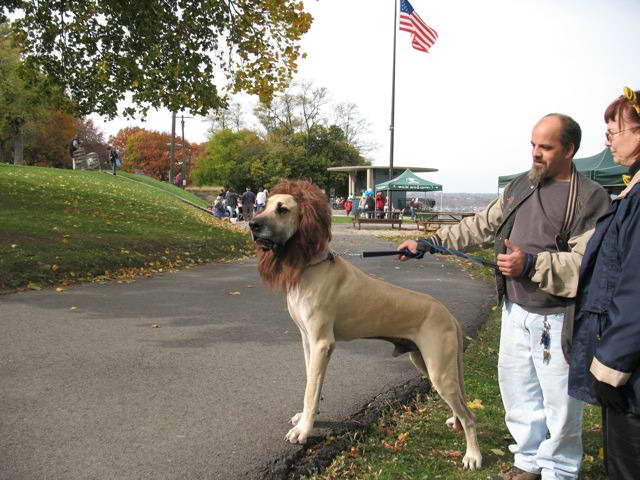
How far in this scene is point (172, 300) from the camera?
26.6ft

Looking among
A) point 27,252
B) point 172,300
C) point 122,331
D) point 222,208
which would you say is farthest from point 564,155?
point 222,208

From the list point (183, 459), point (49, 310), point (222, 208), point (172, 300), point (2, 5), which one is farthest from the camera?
point (222, 208)

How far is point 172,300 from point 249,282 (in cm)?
212

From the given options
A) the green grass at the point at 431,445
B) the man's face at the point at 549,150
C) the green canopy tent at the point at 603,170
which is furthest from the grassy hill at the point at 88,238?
the green canopy tent at the point at 603,170

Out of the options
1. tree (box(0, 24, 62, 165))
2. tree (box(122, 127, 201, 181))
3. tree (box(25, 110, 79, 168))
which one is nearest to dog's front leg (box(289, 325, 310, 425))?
tree (box(0, 24, 62, 165))

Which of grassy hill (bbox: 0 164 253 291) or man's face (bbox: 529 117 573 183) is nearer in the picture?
man's face (bbox: 529 117 573 183)

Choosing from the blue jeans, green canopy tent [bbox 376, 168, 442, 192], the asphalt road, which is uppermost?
green canopy tent [bbox 376, 168, 442, 192]

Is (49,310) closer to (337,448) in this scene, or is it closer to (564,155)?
(337,448)

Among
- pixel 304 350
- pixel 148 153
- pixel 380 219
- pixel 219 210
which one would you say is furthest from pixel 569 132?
pixel 148 153

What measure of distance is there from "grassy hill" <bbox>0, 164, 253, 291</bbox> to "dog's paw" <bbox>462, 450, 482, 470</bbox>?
7386 mm

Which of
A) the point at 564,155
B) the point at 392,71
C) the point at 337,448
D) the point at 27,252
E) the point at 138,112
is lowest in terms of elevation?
the point at 337,448

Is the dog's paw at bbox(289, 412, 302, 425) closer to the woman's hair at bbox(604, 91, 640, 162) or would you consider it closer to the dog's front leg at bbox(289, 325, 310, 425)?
the dog's front leg at bbox(289, 325, 310, 425)

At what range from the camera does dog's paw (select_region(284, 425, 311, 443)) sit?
3557mm

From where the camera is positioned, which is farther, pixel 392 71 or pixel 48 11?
pixel 392 71
